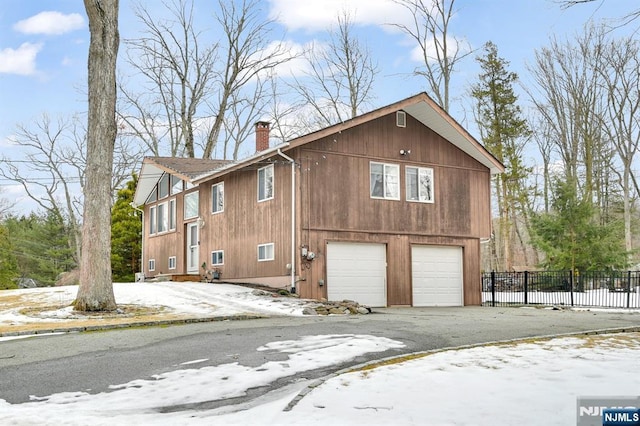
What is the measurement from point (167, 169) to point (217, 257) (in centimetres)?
478

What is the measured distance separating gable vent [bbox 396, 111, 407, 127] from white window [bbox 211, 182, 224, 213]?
6811 mm

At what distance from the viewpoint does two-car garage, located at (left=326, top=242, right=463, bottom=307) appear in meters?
18.2

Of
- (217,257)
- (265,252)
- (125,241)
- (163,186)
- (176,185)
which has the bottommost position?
(217,257)

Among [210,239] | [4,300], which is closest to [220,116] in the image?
[210,239]

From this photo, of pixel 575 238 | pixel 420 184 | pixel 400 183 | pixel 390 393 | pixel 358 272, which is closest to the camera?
pixel 390 393

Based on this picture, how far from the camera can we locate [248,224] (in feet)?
65.8

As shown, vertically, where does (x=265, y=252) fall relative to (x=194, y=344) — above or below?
above

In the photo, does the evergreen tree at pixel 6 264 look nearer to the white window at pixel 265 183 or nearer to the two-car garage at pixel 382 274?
the white window at pixel 265 183

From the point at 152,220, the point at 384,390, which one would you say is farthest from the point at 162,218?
the point at 384,390

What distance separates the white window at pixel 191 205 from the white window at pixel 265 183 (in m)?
5.38

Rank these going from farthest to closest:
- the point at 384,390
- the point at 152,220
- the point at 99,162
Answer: the point at 152,220
the point at 99,162
the point at 384,390

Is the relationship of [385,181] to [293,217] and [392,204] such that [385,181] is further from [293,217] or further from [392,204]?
[293,217]

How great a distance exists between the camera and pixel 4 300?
1784 cm

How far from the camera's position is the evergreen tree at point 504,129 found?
34.7 metres
